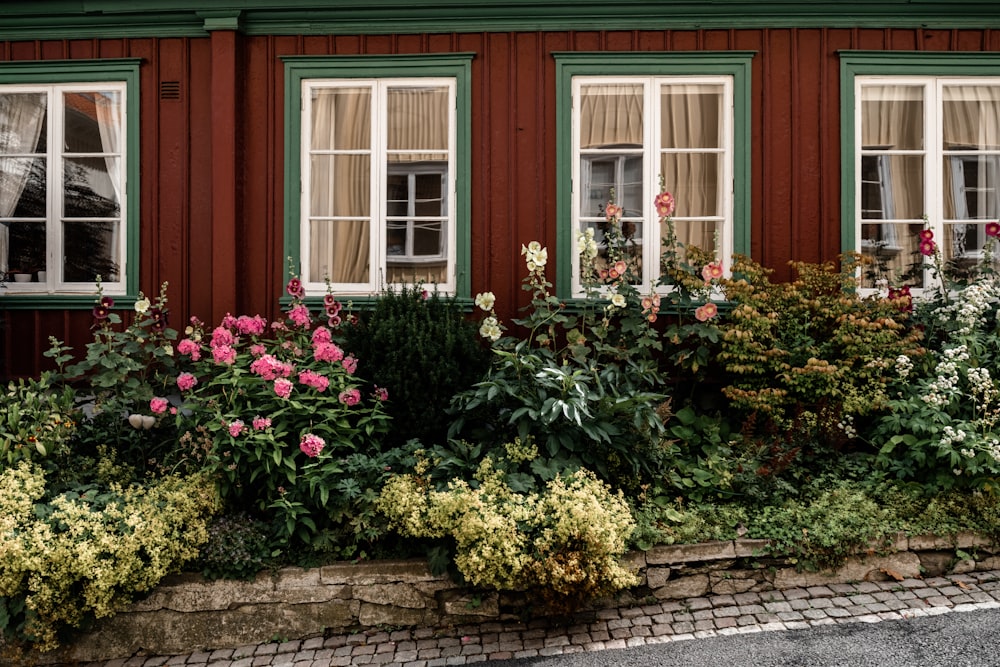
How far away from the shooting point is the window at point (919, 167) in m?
6.18

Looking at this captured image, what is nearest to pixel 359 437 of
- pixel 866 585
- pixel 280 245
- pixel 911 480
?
pixel 280 245

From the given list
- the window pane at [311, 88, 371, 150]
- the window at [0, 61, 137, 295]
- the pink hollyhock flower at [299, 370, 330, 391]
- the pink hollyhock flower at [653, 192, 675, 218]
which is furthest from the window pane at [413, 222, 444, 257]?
the window at [0, 61, 137, 295]

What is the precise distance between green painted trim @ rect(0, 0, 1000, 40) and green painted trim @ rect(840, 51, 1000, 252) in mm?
254

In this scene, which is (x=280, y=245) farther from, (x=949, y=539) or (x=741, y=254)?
(x=949, y=539)

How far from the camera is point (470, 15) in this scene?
616 centimetres

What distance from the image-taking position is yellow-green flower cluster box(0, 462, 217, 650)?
362cm

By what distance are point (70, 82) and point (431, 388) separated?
4.31m

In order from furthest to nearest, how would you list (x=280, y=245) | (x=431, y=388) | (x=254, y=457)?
(x=280, y=245) < (x=431, y=388) < (x=254, y=457)

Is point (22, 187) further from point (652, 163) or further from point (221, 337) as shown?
point (652, 163)

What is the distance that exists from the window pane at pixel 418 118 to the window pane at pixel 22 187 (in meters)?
3.05

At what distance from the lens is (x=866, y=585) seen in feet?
13.7

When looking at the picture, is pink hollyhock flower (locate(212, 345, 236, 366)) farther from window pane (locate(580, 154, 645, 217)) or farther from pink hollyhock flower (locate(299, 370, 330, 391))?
window pane (locate(580, 154, 645, 217))

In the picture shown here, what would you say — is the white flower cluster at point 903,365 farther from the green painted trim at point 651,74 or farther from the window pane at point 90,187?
the window pane at point 90,187

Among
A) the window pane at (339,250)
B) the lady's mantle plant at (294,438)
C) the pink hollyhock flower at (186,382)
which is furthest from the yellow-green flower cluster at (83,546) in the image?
the window pane at (339,250)
